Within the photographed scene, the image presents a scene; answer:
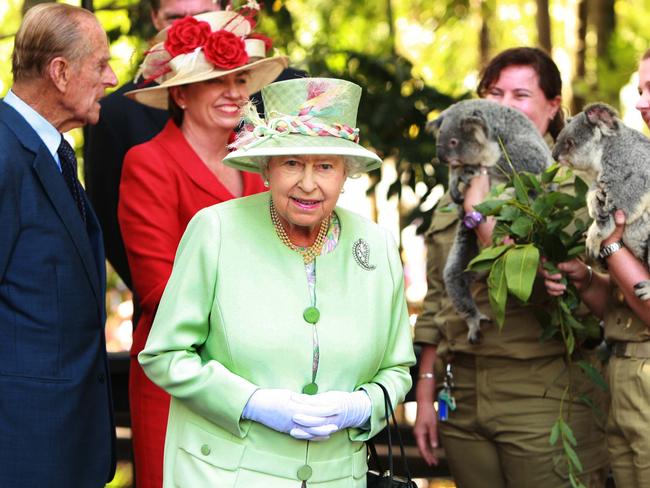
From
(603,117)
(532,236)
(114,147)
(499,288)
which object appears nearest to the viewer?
(603,117)

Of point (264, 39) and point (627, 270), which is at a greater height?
point (264, 39)

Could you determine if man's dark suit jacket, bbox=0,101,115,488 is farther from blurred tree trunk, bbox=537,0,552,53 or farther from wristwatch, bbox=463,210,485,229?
blurred tree trunk, bbox=537,0,552,53

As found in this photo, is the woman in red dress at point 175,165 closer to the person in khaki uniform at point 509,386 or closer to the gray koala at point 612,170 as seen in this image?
the person in khaki uniform at point 509,386

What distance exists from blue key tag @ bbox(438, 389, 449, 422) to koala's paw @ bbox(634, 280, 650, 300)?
3.27 feet

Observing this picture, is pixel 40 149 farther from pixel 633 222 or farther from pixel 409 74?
pixel 409 74

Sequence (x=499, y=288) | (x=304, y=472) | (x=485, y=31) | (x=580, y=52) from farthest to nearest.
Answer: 1. (x=485, y=31)
2. (x=580, y=52)
3. (x=499, y=288)
4. (x=304, y=472)

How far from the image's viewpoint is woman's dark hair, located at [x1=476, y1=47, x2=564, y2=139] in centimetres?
408

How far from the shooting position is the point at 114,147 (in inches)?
178

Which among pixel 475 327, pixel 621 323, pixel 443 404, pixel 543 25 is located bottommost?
pixel 443 404

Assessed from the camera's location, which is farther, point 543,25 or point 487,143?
point 543,25

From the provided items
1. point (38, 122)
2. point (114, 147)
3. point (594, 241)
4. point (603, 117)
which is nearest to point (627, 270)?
point (594, 241)

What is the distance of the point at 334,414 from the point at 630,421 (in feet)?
3.96

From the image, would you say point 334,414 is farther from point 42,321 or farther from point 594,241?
point 594,241

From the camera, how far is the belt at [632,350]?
3.43 m
